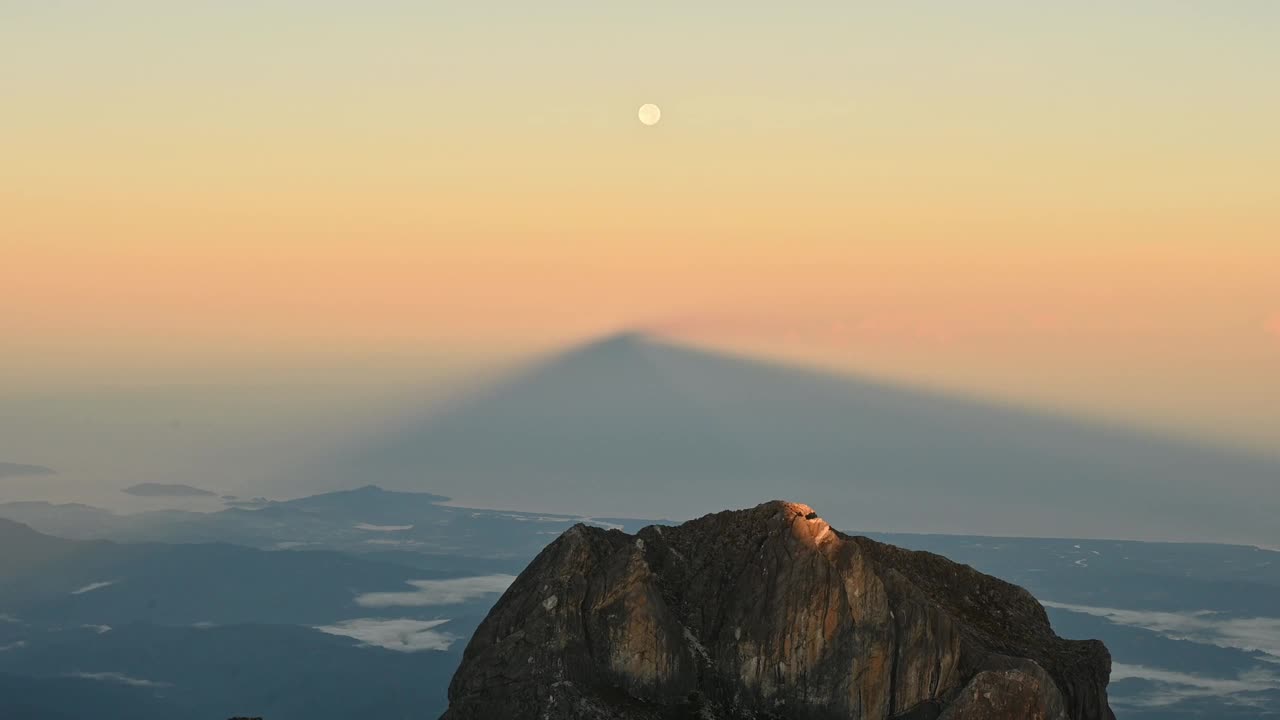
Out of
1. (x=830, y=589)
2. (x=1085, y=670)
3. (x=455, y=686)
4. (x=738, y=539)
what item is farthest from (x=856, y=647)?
(x=455, y=686)

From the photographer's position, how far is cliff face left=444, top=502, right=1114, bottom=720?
12288cm

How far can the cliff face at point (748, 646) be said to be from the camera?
123 meters

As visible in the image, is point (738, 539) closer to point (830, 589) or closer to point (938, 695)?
point (830, 589)

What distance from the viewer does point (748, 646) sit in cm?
12562

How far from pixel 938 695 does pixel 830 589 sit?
1141cm

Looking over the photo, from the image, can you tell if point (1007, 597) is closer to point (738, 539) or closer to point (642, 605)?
point (738, 539)

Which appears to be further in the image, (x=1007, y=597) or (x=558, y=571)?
(x=1007, y=597)

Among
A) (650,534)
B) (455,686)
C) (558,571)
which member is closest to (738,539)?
(650,534)

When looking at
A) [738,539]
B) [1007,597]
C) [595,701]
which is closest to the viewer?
[595,701]

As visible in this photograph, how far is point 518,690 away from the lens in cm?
12425

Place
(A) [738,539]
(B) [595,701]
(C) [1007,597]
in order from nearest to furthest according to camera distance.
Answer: (B) [595,701], (A) [738,539], (C) [1007,597]

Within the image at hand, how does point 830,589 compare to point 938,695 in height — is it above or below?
above

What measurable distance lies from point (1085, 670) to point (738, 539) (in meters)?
30.9

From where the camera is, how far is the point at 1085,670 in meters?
134
